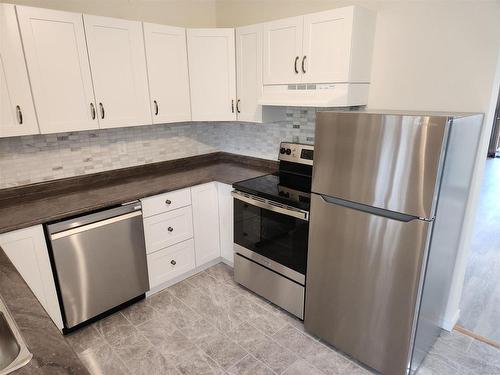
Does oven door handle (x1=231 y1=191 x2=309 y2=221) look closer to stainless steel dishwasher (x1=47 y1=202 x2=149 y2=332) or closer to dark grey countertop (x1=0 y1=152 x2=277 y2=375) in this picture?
dark grey countertop (x1=0 y1=152 x2=277 y2=375)

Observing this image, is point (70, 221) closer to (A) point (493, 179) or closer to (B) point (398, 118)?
(B) point (398, 118)

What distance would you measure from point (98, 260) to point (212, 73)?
5.65ft

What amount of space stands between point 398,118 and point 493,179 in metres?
5.40

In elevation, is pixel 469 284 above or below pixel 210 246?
below

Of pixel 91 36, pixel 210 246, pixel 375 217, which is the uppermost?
pixel 91 36

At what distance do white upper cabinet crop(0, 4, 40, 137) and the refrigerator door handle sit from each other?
6.14 ft

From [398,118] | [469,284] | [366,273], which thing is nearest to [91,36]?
[398,118]

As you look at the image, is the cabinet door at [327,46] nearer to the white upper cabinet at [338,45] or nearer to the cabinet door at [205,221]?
the white upper cabinet at [338,45]

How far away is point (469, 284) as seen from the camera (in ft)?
8.91

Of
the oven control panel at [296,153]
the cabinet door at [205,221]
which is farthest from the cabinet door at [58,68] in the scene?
the oven control panel at [296,153]

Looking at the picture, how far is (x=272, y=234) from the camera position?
2338 millimetres

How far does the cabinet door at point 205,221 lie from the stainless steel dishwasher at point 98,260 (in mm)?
501

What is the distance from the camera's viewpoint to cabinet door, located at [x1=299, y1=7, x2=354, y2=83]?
203 cm

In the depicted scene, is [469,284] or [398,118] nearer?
[398,118]
